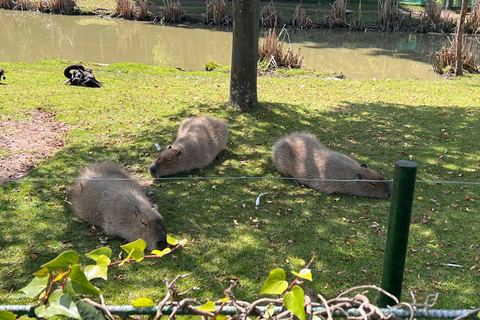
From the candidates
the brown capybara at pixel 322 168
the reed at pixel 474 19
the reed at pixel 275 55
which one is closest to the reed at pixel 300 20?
the reed at pixel 474 19

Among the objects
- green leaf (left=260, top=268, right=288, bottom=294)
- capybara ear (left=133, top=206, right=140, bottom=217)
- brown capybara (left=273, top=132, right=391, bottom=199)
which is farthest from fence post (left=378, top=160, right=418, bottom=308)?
brown capybara (left=273, top=132, right=391, bottom=199)

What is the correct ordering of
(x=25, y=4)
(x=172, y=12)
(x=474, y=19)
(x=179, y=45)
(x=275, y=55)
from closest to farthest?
(x=275, y=55), (x=179, y=45), (x=474, y=19), (x=172, y=12), (x=25, y=4)

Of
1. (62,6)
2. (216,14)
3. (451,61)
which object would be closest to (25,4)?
(62,6)

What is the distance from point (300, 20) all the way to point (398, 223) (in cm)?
2279

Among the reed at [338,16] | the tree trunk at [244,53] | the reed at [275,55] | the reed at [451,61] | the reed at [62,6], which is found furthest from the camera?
the reed at [62,6]

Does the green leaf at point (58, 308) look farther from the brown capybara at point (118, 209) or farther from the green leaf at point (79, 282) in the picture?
the brown capybara at point (118, 209)

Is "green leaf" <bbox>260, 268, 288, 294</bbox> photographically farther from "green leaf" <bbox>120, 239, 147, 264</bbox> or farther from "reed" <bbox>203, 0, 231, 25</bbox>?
"reed" <bbox>203, 0, 231, 25</bbox>

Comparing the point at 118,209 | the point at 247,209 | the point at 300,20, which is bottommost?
the point at 247,209

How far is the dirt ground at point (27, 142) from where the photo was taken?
5.18m

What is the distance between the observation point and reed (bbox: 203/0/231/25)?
861 inches

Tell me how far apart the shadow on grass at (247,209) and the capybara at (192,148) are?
5.3 inches

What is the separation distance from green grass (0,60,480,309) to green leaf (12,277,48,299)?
6.38 feet

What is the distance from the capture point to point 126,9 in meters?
23.0

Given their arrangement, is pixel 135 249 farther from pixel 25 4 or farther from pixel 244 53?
pixel 25 4
